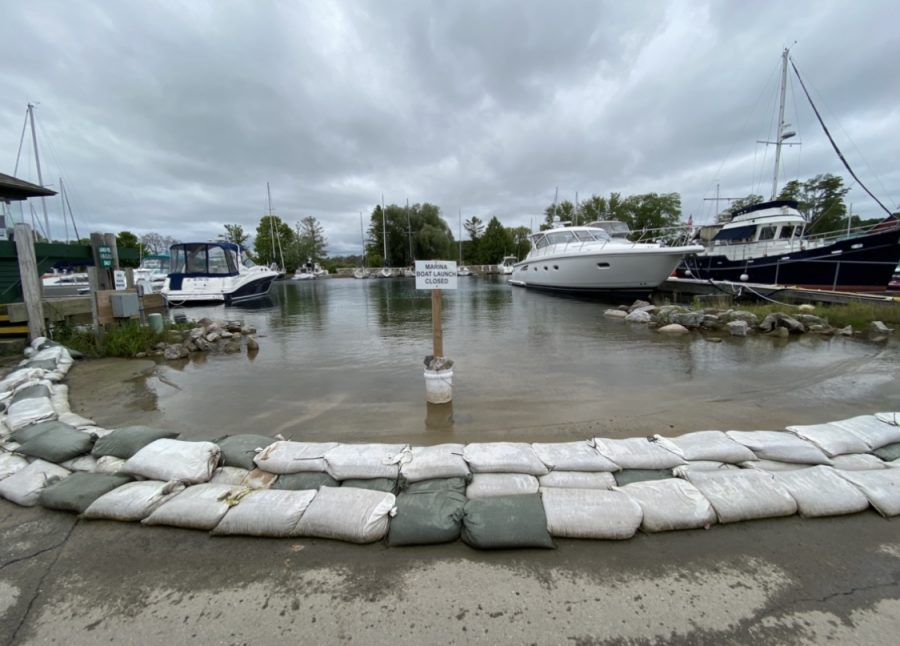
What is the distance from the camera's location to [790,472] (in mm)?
2510

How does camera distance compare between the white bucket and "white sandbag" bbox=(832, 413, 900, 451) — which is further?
the white bucket

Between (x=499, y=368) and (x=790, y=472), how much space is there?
425 cm

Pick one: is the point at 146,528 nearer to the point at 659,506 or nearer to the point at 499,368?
the point at 659,506

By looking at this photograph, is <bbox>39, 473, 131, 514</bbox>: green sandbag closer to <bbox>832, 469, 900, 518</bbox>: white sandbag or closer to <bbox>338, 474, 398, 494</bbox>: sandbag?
<bbox>338, 474, 398, 494</bbox>: sandbag

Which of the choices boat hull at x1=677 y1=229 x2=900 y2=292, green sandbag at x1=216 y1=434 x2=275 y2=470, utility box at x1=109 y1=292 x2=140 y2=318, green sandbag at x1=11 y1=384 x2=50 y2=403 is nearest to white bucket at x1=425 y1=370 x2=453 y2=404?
green sandbag at x1=216 y1=434 x2=275 y2=470

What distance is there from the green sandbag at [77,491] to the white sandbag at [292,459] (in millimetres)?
875

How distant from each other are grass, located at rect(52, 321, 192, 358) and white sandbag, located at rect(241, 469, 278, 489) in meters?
6.50

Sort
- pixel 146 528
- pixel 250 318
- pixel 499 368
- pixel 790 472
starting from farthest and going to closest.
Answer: pixel 250 318 → pixel 499 368 → pixel 790 472 → pixel 146 528

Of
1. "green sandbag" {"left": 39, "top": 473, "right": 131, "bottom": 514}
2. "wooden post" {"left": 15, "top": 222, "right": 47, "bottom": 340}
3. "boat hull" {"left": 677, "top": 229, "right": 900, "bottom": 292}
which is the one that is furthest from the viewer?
"boat hull" {"left": 677, "top": 229, "right": 900, "bottom": 292}

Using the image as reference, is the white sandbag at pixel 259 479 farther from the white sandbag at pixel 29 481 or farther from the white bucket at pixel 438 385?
the white bucket at pixel 438 385

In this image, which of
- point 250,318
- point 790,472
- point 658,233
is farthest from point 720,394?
point 658,233

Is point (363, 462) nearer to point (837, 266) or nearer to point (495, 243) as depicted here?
point (837, 266)

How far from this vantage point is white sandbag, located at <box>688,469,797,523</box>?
2.21 meters

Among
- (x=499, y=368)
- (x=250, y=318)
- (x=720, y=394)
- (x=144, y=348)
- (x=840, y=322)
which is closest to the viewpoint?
(x=720, y=394)
